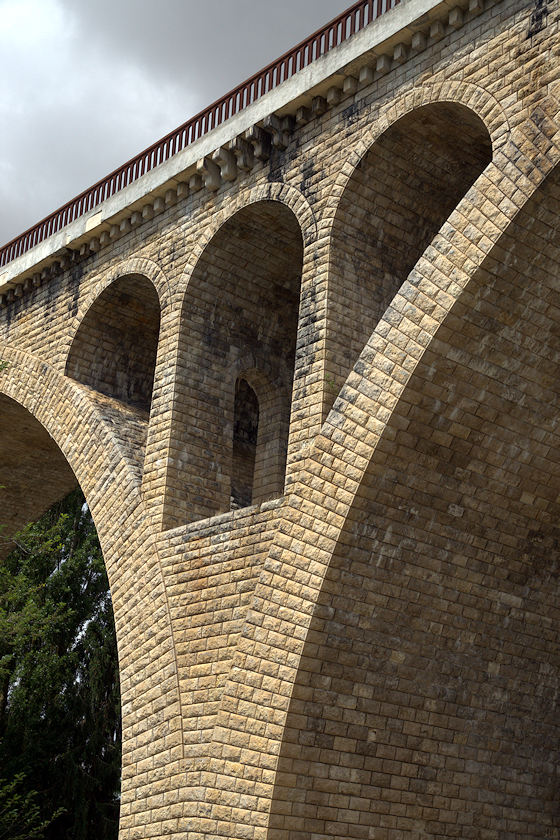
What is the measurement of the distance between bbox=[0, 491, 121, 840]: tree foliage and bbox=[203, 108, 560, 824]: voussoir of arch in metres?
7.92

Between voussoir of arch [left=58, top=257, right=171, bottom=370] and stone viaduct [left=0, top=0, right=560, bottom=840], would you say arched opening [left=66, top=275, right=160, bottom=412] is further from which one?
stone viaduct [left=0, top=0, right=560, bottom=840]

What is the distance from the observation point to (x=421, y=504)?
314 inches

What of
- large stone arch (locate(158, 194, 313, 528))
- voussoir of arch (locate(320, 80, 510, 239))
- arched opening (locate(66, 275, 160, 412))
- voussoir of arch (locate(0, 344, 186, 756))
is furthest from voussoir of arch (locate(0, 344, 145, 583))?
voussoir of arch (locate(320, 80, 510, 239))

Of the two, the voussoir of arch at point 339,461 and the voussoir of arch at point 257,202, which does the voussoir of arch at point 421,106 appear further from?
the voussoir of arch at point 339,461

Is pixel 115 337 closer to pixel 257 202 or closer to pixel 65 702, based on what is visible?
pixel 257 202

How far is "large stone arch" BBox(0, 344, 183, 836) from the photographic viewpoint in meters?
8.95

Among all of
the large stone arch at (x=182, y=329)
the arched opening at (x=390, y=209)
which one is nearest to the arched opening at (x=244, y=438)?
the large stone arch at (x=182, y=329)

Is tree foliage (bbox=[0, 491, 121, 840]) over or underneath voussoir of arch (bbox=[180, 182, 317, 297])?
underneath

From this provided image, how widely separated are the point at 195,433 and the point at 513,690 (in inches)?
154

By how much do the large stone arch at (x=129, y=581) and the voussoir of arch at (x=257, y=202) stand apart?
2.03 metres

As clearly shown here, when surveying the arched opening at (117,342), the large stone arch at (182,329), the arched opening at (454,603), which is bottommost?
the arched opening at (454,603)

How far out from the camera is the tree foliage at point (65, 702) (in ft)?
52.9

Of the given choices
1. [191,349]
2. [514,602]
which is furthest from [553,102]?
[191,349]

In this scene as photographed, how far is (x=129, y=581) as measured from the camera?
32.8ft
